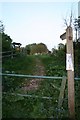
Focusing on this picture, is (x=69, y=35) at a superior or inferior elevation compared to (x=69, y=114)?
superior

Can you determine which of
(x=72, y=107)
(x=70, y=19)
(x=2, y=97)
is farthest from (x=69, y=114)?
(x=70, y=19)

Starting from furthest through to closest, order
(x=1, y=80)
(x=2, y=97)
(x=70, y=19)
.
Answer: (x=70, y=19) → (x=1, y=80) → (x=2, y=97)

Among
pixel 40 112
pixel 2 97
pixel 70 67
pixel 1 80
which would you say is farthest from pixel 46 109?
pixel 1 80

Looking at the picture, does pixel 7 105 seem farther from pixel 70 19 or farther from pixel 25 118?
pixel 70 19

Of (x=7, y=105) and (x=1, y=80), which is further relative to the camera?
(x=1, y=80)

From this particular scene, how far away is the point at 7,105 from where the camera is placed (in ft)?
21.1

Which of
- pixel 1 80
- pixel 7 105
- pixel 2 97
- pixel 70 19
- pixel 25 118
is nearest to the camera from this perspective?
pixel 25 118

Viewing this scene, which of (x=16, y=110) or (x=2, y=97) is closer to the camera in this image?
(x=16, y=110)

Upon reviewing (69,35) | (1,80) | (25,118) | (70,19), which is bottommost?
(25,118)

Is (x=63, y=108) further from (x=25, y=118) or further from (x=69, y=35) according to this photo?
(x=69, y=35)

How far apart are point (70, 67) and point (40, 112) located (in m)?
1.16

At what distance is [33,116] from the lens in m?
5.58

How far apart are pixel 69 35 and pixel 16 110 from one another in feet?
6.87

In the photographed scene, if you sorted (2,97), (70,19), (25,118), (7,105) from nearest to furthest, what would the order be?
(25,118) < (7,105) < (2,97) < (70,19)
